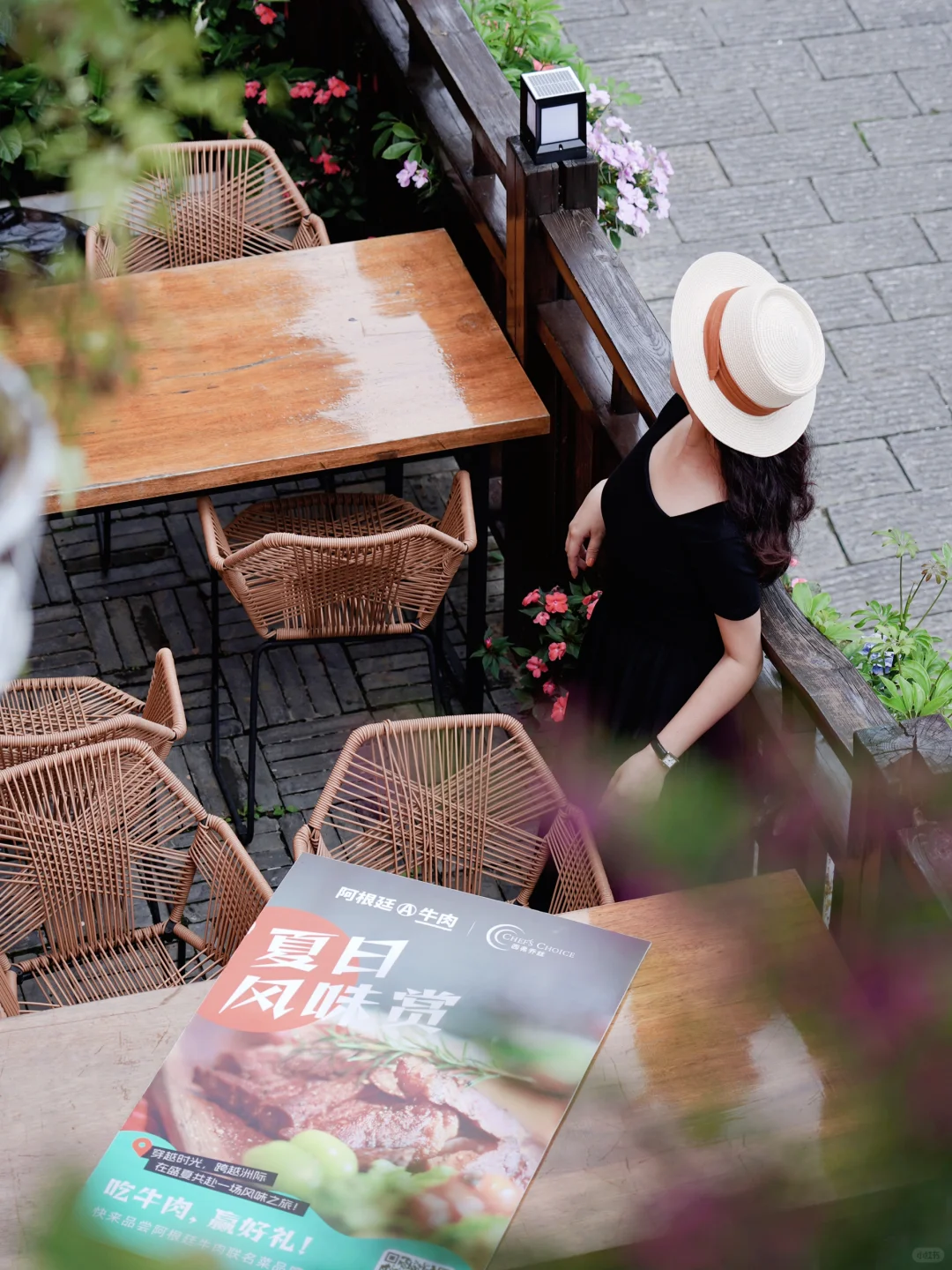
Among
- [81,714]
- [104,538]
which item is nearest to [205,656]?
[104,538]

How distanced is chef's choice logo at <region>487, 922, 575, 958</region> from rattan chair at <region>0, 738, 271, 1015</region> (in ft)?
1.90

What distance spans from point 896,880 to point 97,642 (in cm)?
389

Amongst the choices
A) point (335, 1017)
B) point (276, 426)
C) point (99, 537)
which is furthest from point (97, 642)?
point (335, 1017)

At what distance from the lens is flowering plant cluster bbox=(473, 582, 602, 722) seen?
12.6ft

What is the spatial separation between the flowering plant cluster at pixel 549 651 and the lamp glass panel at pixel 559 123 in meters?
1.12

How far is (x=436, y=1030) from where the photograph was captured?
83.4 inches

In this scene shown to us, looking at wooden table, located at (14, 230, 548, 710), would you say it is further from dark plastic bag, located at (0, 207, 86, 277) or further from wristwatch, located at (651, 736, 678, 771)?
wristwatch, located at (651, 736, 678, 771)

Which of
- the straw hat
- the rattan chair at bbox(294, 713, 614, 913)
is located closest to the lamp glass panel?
the straw hat

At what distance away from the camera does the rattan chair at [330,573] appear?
3611mm

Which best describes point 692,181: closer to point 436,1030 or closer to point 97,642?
point 97,642

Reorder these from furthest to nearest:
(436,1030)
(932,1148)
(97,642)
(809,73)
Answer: (809,73), (97,642), (436,1030), (932,1148)

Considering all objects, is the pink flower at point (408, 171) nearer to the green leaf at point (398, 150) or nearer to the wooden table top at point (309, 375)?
the green leaf at point (398, 150)

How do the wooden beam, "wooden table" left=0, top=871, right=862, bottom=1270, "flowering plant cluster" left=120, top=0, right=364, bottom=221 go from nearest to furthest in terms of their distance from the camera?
"wooden table" left=0, top=871, right=862, bottom=1270, the wooden beam, "flowering plant cluster" left=120, top=0, right=364, bottom=221

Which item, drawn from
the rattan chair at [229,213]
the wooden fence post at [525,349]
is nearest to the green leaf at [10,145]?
the rattan chair at [229,213]
